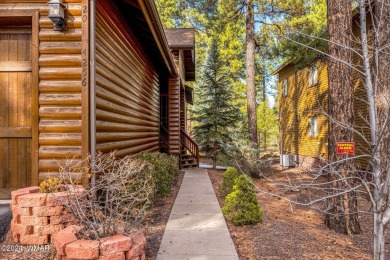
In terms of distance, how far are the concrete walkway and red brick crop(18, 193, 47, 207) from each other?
1529mm

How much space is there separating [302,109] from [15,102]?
1547cm

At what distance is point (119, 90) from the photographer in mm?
5375

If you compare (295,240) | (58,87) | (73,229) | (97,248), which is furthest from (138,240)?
(295,240)

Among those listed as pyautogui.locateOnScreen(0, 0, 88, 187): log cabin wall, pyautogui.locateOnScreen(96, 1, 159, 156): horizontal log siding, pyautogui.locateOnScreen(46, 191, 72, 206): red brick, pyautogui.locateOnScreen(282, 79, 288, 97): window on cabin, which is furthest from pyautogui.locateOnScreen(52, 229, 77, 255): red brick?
pyautogui.locateOnScreen(282, 79, 288, 97): window on cabin

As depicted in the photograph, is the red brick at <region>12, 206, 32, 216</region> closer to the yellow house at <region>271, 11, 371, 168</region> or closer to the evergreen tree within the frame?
the evergreen tree

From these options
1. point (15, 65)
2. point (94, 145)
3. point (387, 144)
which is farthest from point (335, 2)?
point (15, 65)

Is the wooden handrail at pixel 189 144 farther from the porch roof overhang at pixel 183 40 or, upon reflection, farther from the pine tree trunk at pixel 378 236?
the pine tree trunk at pixel 378 236

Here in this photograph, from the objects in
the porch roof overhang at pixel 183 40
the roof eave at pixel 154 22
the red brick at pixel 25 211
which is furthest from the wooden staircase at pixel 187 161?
the red brick at pixel 25 211

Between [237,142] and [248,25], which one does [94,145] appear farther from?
[248,25]

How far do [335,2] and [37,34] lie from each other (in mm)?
5183

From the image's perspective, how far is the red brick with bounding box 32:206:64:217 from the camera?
118 inches

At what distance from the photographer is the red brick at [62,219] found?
3086mm

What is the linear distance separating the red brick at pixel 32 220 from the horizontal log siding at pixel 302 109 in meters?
12.3

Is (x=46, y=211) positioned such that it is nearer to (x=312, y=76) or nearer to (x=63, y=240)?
(x=63, y=240)
